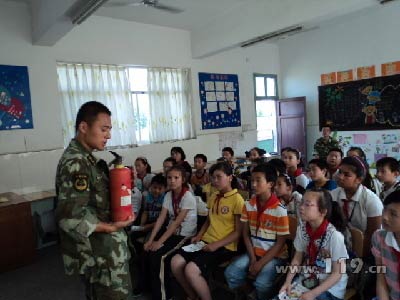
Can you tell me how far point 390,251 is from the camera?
1.37 m

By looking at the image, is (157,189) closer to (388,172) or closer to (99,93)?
(388,172)

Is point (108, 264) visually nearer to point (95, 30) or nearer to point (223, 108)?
point (95, 30)

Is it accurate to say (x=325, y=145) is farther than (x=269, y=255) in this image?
Yes

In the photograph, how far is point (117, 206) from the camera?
1323 mm

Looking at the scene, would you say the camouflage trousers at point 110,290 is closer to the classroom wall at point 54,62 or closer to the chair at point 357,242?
the chair at point 357,242

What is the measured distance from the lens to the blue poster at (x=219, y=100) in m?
5.61

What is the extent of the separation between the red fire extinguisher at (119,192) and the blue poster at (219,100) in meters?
4.30

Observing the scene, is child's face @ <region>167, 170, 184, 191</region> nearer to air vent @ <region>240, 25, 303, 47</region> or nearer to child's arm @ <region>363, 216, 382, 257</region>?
child's arm @ <region>363, 216, 382, 257</region>

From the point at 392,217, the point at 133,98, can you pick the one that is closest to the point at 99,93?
the point at 133,98

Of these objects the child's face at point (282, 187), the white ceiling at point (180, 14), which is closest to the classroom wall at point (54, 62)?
the white ceiling at point (180, 14)

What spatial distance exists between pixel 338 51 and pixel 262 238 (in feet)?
16.9

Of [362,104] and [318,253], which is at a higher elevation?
[362,104]

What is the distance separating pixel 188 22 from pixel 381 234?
175 inches

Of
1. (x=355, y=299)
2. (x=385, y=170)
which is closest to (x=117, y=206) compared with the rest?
(x=355, y=299)
